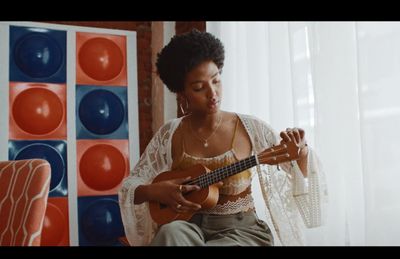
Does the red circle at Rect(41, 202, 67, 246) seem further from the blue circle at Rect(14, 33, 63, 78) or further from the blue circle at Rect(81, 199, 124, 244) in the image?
the blue circle at Rect(14, 33, 63, 78)

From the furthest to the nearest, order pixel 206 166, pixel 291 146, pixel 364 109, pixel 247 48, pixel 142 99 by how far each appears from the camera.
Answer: pixel 142 99 → pixel 247 48 → pixel 364 109 → pixel 206 166 → pixel 291 146

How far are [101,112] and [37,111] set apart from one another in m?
0.38

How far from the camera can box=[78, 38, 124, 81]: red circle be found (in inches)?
116

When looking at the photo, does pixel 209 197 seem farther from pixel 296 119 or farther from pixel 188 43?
pixel 296 119

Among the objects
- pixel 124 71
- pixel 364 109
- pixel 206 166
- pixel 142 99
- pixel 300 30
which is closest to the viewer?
pixel 206 166

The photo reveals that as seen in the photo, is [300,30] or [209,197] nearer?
[209,197]

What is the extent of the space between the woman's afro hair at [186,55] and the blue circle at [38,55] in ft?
4.63

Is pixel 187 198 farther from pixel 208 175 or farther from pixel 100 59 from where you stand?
pixel 100 59

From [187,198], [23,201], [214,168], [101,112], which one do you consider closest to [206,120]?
[214,168]

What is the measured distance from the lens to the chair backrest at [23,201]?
136cm

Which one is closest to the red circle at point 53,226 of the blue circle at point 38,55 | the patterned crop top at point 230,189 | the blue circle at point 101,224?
the blue circle at point 101,224

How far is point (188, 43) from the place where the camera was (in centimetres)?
163

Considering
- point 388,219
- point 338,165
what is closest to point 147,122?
point 338,165

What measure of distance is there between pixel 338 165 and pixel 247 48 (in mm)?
905
